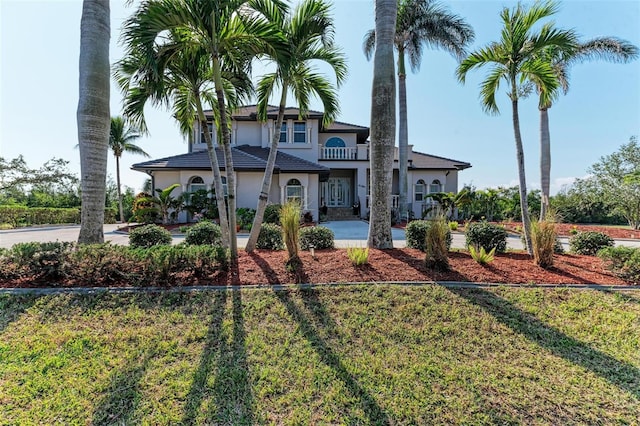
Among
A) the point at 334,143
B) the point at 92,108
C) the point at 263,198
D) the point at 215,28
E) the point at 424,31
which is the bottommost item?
the point at 263,198

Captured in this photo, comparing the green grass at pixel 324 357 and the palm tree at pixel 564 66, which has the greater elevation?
the palm tree at pixel 564 66

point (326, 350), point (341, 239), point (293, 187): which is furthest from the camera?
point (293, 187)

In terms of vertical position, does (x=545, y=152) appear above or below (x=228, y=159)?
above

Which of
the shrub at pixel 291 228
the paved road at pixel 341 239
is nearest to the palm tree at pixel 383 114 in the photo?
the paved road at pixel 341 239

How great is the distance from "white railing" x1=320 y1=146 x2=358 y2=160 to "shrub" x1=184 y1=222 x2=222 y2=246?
14.6 metres

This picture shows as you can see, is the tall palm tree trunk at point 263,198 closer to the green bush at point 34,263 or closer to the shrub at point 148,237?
the shrub at point 148,237

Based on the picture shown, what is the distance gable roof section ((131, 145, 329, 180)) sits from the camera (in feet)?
55.9

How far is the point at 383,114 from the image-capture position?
700 centimetres

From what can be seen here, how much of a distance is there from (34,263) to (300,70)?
7.20 meters

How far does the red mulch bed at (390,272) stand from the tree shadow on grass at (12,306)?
40 centimetres

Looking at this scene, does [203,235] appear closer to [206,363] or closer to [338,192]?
[206,363]

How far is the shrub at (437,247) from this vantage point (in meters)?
5.82

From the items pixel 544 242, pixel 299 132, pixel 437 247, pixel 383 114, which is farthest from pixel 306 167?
pixel 544 242

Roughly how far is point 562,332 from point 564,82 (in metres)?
17.3
